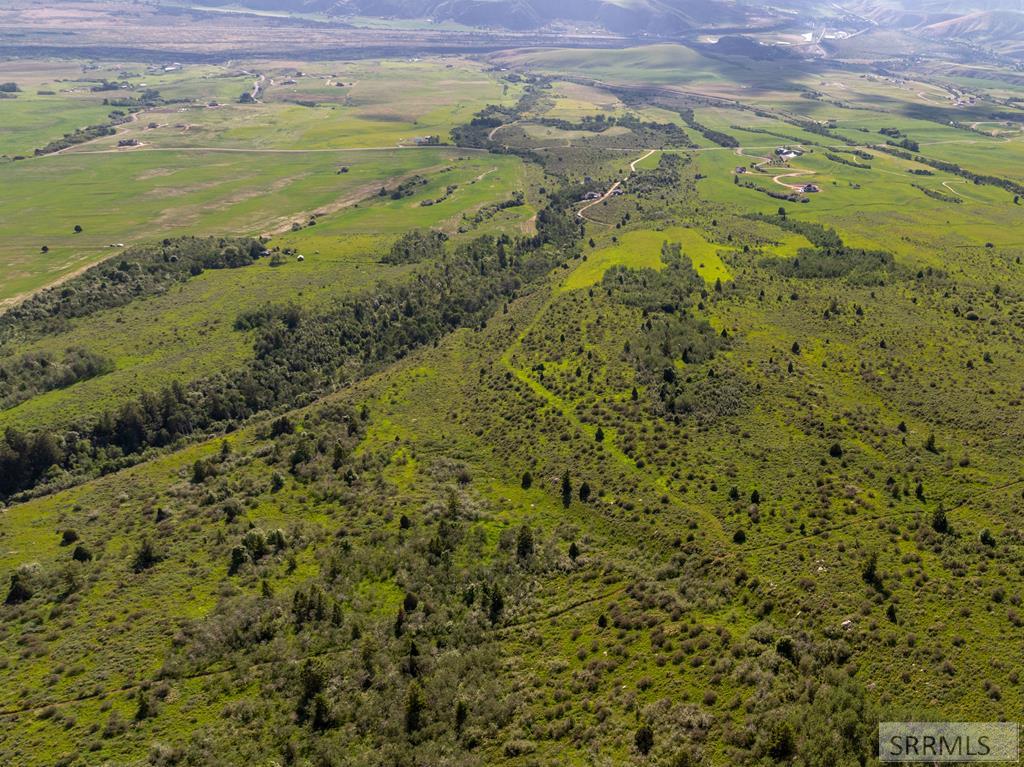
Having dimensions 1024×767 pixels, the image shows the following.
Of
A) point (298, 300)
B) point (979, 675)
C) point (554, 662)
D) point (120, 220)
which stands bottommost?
point (554, 662)

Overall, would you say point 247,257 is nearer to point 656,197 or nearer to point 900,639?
point 656,197

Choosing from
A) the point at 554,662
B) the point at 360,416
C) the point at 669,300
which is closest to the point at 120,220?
the point at 360,416

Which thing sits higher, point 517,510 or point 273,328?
point 273,328

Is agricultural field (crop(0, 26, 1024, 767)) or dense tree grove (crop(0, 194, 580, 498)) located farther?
dense tree grove (crop(0, 194, 580, 498))

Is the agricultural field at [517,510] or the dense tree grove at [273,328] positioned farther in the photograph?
the dense tree grove at [273,328]

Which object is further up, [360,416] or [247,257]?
[247,257]

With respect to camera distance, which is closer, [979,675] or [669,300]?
[979,675]

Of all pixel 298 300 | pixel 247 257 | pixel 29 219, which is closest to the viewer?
pixel 298 300

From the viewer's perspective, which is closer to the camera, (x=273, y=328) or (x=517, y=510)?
(x=517, y=510)
